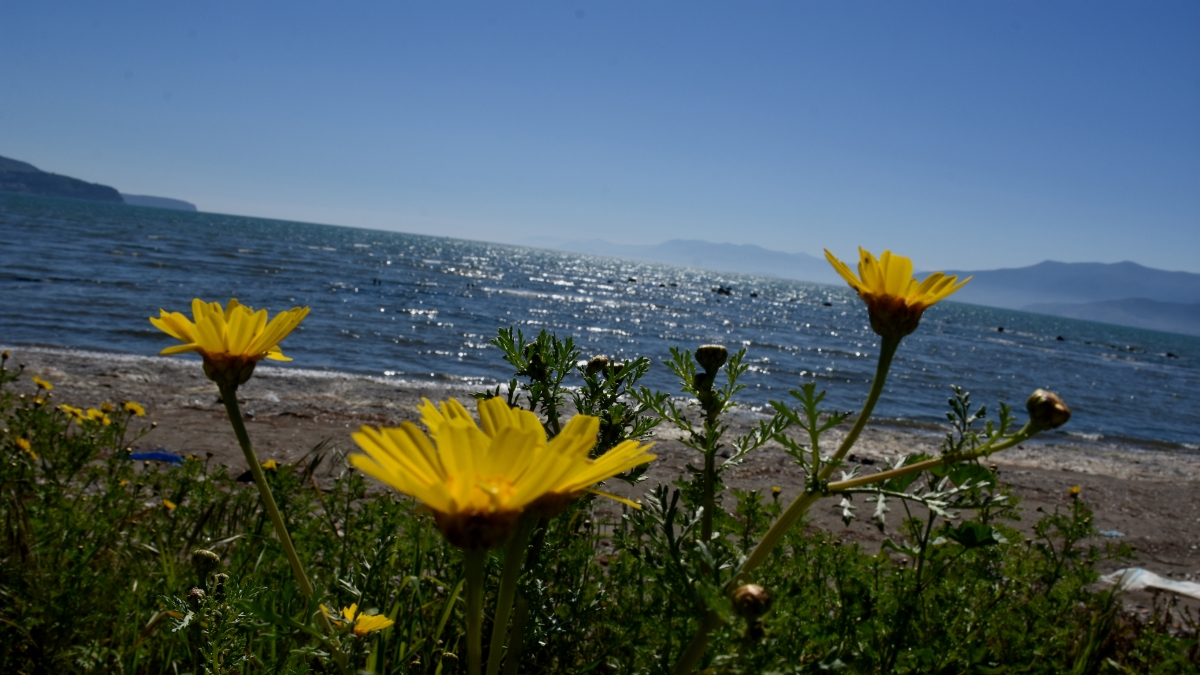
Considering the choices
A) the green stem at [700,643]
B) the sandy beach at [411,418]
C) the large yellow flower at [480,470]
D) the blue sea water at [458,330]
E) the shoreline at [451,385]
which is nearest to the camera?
the large yellow flower at [480,470]

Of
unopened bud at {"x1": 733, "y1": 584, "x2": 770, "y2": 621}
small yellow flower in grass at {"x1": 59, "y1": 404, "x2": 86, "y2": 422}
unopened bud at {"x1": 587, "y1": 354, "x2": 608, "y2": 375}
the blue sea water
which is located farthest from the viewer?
the blue sea water

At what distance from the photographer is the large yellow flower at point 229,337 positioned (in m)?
0.98

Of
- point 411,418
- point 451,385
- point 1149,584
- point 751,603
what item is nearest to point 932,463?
point 751,603

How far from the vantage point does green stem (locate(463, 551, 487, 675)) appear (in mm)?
679

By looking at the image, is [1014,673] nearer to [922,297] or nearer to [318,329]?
[922,297]

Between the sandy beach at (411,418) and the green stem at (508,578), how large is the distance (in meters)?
4.99

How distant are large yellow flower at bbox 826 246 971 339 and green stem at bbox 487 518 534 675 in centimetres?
53

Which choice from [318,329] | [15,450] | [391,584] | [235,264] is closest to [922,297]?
[391,584]

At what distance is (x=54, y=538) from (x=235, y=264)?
3364cm

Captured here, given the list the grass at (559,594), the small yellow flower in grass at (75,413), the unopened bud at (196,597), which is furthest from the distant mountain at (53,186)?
the unopened bud at (196,597)

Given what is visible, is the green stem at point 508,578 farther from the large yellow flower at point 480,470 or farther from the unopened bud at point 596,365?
the unopened bud at point 596,365

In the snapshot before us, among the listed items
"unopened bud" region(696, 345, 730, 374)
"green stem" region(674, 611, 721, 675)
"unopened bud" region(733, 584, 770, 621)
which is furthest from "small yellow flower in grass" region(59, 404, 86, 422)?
"unopened bud" region(733, 584, 770, 621)

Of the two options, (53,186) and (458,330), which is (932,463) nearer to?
(458,330)

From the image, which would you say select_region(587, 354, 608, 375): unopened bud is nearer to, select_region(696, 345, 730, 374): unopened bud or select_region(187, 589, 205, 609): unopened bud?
select_region(696, 345, 730, 374): unopened bud
